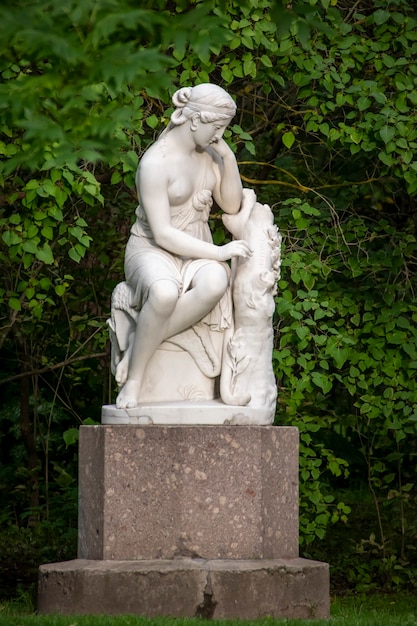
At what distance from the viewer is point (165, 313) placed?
6.37 meters

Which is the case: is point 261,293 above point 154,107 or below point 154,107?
below

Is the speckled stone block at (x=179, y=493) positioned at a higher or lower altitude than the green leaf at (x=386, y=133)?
lower

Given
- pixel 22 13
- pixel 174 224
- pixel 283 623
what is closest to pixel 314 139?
pixel 174 224

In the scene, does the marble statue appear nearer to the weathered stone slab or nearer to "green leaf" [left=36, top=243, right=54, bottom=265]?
the weathered stone slab

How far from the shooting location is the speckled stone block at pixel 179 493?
6.25 meters

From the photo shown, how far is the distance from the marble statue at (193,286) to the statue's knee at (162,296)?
0.5 inches

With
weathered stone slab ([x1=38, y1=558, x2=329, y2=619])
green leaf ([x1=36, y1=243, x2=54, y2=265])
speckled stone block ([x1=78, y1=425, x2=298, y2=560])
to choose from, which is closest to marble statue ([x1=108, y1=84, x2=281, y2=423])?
speckled stone block ([x1=78, y1=425, x2=298, y2=560])

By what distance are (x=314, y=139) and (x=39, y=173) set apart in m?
2.47

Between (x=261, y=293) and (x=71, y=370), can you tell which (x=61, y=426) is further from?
(x=261, y=293)

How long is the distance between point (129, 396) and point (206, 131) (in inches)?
54.6

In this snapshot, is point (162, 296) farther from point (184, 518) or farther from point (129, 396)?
point (184, 518)

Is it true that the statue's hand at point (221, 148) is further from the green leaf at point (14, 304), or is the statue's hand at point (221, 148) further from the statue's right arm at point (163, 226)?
the green leaf at point (14, 304)

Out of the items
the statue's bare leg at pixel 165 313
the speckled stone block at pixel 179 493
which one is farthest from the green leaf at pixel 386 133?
the speckled stone block at pixel 179 493

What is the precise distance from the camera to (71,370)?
10273mm
